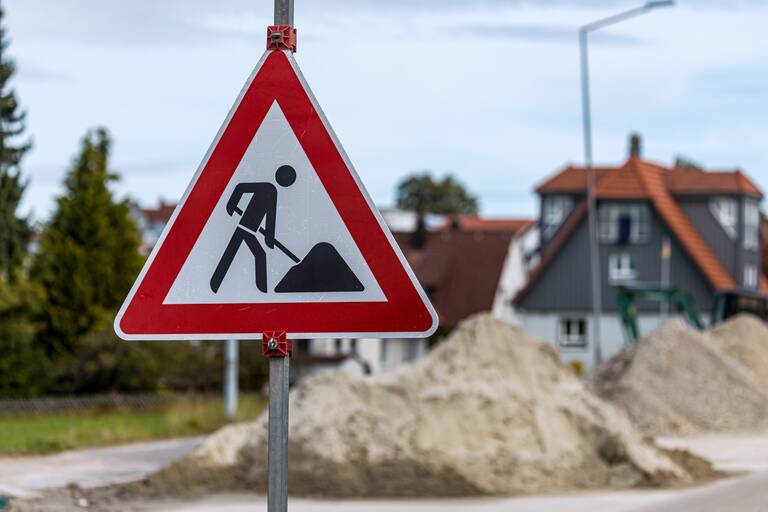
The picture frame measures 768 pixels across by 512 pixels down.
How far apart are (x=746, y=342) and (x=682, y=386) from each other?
7.15m

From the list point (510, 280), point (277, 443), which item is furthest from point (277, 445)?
point (510, 280)

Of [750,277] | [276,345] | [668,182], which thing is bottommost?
[276,345]

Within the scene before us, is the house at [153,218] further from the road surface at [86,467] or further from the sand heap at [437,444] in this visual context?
the sand heap at [437,444]

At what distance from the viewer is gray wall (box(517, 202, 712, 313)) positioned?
222 ft

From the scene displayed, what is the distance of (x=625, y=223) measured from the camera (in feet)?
226

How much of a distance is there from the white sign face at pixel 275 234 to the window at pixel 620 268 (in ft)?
218

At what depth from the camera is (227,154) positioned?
13.7ft

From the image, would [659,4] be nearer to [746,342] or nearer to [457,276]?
[746,342]

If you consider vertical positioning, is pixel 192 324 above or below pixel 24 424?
above

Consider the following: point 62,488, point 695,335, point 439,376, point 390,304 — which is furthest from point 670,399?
point 390,304

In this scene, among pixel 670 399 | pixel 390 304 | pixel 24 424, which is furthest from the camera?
pixel 670 399

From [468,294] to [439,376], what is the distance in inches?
2156

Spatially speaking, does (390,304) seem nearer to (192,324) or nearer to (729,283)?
(192,324)

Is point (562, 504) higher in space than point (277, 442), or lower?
lower
